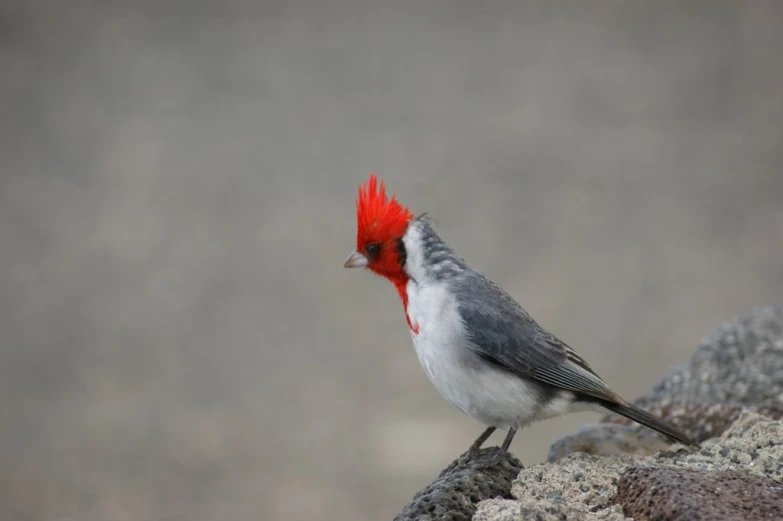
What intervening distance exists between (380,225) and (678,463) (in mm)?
1374

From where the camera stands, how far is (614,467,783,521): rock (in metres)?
2.37

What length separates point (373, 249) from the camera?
11.5ft

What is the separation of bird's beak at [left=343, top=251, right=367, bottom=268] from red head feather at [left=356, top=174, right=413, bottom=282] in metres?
0.02

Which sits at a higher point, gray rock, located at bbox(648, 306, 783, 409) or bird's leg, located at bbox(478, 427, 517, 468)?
gray rock, located at bbox(648, 306, 783, 409)

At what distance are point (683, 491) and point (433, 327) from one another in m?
1.15

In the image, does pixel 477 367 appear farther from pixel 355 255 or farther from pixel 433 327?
pixel 355 255

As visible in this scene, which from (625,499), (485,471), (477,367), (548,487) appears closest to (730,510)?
(625,499)

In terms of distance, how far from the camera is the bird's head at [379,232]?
11.3 ft

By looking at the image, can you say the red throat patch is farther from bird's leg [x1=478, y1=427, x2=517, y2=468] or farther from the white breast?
bird's leg [x1=478, y1=427, x2=517, y2=468]

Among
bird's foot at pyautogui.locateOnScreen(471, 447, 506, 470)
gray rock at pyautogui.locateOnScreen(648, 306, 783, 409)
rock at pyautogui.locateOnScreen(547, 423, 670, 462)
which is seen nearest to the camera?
bird's foot at pyautogui.locateOnScreen(471, 447, 506, 470)

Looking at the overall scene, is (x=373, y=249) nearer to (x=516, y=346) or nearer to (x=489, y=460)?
(x=516, y=346)

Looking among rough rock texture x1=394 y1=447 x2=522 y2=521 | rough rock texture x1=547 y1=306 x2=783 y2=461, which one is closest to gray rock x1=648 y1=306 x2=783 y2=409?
rough rock texture x1=547 y1=306 x2=783 y2=461

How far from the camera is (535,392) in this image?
336 centimetres

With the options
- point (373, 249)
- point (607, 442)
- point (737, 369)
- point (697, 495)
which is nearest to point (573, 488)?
point (697, 495)
